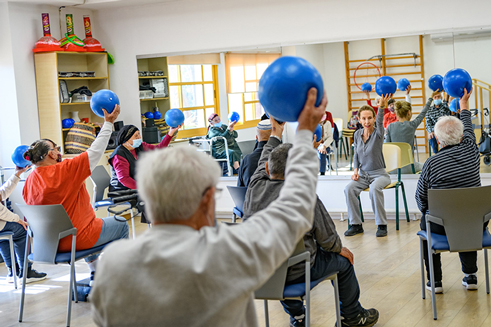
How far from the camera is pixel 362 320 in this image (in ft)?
9.97

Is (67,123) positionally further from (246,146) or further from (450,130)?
(450,130)

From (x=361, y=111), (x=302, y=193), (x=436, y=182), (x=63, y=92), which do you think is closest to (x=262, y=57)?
→ (x=361, y=111)

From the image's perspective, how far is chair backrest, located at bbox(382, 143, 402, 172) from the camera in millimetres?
5449

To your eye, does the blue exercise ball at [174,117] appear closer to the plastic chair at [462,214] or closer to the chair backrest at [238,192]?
the chair backrest at [238,192]

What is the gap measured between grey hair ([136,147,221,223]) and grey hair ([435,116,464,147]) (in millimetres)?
2497

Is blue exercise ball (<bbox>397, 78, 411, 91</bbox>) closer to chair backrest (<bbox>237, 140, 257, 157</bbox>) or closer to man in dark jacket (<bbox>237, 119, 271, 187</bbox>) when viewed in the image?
chair backrest (<bbox>237, 140, 257, 157</bbox>)

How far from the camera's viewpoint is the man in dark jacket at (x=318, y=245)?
2.71m

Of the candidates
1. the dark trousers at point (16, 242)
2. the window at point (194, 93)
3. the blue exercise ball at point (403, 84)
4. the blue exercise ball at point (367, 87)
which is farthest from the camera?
the window at point (194, 93)

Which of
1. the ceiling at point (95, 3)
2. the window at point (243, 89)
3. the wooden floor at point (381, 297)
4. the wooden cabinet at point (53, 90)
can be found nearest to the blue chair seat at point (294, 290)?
the wooden floor at point (381, 297)

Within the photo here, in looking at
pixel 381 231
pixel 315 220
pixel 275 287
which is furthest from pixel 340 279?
pixel 381 231

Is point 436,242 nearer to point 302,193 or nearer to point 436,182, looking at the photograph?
point 436,182

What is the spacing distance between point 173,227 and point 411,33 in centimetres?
500

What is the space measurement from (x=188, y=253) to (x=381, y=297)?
274 cm

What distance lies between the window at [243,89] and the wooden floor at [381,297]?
2.19 meters
